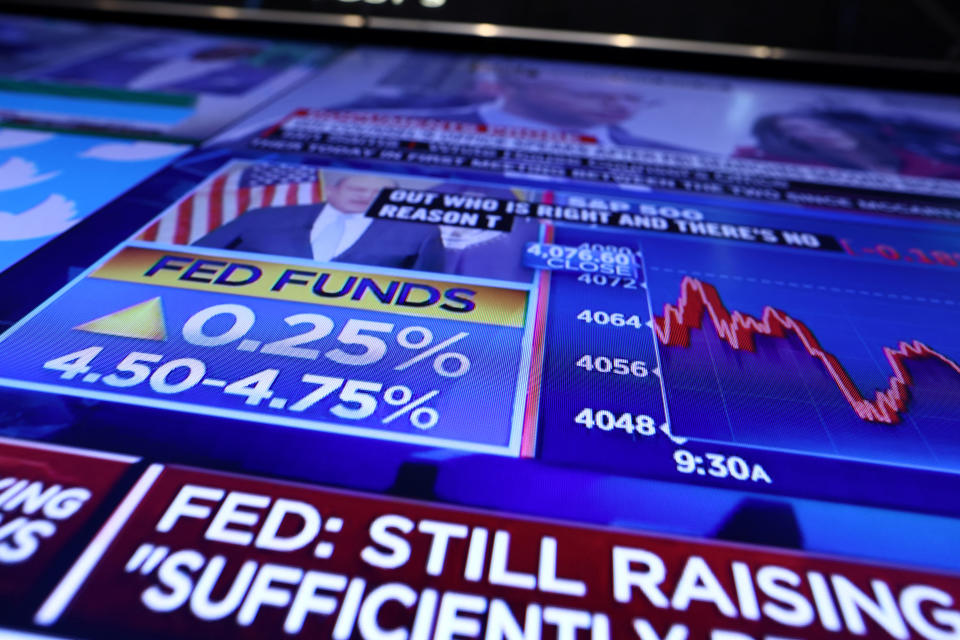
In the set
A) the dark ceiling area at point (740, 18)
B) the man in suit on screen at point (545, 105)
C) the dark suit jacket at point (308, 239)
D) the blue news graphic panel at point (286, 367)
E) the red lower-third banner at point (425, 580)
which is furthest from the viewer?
the dark ceiling area at point (740, 18)

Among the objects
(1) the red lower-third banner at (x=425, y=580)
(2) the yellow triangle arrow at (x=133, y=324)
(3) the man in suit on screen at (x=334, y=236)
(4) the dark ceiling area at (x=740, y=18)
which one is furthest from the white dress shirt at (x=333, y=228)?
(4) the dark ceiling area at (x=740, y=18)

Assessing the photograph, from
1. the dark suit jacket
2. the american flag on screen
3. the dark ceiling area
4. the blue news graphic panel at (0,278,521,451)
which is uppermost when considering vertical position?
the dark ceiling area

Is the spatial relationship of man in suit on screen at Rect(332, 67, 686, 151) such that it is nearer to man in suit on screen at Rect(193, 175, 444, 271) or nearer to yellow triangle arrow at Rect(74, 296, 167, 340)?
man in suit on screen at Rect(193, 175, 444, 271)

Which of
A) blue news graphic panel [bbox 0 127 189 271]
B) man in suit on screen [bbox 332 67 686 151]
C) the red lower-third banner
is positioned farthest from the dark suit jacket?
man in suit on screen [bbox 332 67 686 151]

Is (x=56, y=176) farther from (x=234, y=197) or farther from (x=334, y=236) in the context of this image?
A: (x=334, y=236)

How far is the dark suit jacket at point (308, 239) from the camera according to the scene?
1.23 metres

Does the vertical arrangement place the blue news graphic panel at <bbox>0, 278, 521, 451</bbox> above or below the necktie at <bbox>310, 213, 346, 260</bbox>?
below

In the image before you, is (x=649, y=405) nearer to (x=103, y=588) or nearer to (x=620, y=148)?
(x=103, y=588)

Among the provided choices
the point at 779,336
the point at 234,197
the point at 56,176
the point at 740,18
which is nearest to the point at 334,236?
the point at 234,197

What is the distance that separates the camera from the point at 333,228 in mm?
1328

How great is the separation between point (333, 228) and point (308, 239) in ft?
0.22

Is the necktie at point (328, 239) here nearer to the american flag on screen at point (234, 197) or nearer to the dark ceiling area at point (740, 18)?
the american flag on screen at point (234, 197)

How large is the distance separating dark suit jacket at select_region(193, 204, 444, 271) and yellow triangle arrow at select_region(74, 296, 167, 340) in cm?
23

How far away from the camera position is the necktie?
123cm
